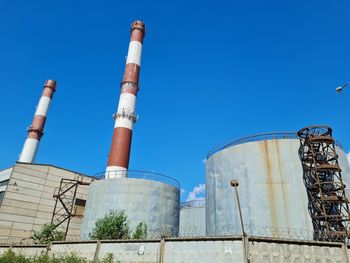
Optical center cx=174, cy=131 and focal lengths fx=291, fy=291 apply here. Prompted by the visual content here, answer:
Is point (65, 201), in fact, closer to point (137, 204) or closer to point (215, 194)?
point (137, 204)

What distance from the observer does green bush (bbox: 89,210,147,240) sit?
65.9 feet

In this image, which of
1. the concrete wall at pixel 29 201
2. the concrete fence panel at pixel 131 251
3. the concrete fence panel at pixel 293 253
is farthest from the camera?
the concrete wall at pixel 29 201

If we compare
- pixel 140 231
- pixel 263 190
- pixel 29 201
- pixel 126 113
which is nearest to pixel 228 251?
pixel 263 190

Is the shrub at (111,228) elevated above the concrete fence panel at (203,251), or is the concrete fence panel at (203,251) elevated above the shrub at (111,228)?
the shrub at (111,228)

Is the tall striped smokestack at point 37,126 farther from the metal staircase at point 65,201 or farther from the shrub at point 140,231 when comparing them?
the shrub at point 140,231

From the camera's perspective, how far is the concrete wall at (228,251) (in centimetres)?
1045

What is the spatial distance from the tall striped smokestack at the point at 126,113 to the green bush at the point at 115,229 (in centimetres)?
806

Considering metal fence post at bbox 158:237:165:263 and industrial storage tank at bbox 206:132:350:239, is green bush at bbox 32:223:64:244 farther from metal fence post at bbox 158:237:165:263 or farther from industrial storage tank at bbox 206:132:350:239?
metal fence post at bbox 158:237:165:263

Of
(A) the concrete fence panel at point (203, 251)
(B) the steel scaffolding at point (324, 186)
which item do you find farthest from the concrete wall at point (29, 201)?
(B) the steel scaffolding at point (324, 186)

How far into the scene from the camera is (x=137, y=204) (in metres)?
22.8

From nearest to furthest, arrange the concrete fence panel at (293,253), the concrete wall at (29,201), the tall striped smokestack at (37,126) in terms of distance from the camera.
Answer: the concrete fence panel at (293,253)
the concrete wall at (29,201)
the tall striped smokestack at (37,126)

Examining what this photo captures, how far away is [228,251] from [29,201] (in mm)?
23338

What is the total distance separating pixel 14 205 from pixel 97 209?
9.39m

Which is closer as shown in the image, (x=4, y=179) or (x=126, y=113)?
(x=4, y=179)
